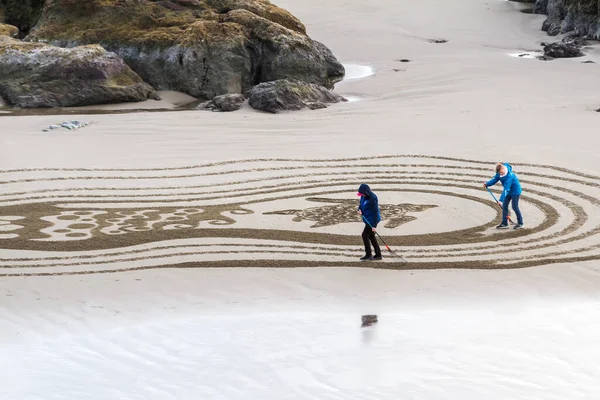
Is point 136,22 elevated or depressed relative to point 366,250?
elevated

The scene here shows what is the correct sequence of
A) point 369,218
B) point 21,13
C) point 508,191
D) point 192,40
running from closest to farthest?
point 369,218
point 508,191
point 192,40
point 21,13

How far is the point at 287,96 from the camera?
27.5 meters

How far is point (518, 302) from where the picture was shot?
1316 centimetres

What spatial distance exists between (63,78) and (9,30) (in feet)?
23.7

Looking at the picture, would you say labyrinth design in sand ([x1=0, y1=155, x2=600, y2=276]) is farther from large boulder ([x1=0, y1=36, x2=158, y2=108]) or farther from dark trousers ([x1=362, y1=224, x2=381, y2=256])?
large boulder ([x1=0, y1=36, x2=158, y2=108])

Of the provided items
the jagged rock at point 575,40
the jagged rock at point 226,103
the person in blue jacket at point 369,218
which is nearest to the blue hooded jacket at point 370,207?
the person in blue jacket at point 369,218

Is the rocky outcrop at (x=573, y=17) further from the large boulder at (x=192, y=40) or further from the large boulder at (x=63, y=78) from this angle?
the large boulder at (x=63, y=78)

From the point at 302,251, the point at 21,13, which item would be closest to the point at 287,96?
the point at 302,251

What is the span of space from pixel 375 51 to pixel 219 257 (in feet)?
82.6

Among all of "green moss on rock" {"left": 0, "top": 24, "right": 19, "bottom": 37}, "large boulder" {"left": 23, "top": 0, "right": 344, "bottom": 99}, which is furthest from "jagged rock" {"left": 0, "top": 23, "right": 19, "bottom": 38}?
"large boulder" {"left": 23, "top": 0, "right": 344, "bottom": 99}

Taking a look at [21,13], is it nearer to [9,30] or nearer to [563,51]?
[9,30]

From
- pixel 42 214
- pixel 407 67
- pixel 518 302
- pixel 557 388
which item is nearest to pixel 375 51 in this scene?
pixel 407 67

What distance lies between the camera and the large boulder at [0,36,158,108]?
92.4ft

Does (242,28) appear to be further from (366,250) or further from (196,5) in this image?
(366,250)
